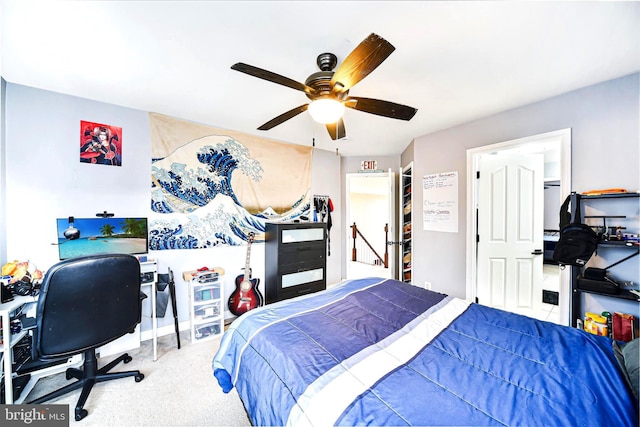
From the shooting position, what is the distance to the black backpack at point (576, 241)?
5.97 feet

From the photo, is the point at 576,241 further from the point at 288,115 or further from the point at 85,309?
the point at 85,309

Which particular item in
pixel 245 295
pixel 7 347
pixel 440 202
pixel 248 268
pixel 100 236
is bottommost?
pixel 245 295

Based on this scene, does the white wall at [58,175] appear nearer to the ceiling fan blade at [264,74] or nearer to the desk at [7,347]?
the desk at [7,347]

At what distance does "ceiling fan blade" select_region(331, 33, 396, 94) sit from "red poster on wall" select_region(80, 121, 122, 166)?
2253 mm

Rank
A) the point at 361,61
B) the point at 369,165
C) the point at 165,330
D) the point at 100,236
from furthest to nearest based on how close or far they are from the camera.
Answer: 1. the point at 369,165
2. the point at 165,330
3. the point at 100,236
4. the point at 361,61

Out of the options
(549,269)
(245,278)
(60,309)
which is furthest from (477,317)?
(549,269)

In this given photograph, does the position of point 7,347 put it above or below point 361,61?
below

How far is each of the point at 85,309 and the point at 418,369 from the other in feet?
6.43

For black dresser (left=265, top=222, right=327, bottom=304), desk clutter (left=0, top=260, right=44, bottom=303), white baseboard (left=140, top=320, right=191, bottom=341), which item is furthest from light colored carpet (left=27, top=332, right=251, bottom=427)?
black dresser (left=265, top=222, right=327, bottom=304)

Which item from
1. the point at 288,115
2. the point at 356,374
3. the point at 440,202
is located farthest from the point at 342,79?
the point at 440,202

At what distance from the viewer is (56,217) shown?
6.76 feet

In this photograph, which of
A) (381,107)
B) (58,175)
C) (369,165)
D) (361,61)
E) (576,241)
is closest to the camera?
(361,61)

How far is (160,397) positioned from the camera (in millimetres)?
1703

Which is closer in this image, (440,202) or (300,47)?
(300,47)
